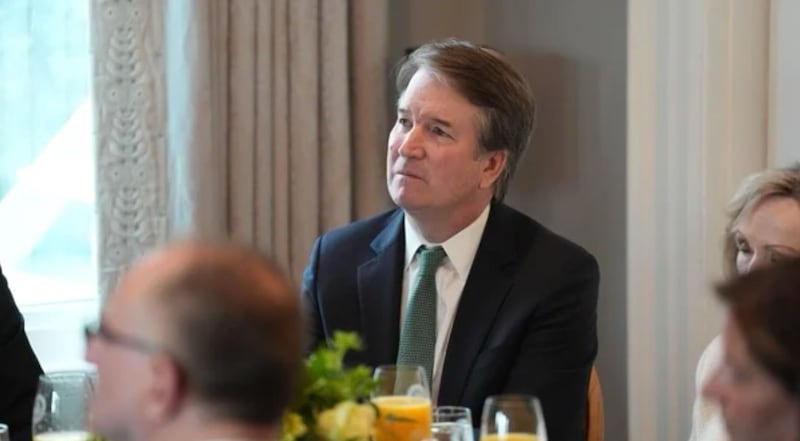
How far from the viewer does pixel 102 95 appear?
3.13 m

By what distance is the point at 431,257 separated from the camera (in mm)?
2564

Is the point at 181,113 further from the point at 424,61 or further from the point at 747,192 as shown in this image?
the point at 747,192

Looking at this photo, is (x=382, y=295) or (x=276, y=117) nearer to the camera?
(x=382, y=295)

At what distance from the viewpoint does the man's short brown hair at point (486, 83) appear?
259 cm

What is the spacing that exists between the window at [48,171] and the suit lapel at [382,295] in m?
0.91

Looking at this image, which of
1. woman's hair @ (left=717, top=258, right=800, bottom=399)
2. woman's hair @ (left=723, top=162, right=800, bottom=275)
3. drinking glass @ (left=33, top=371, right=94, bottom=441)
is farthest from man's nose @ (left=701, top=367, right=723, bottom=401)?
woman's hair @ (left=723, top=162, right=800, bottom=275)

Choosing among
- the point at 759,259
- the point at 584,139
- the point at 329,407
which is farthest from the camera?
the point at 584,139

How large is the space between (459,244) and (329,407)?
3.18 feet

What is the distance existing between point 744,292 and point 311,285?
1.51 m

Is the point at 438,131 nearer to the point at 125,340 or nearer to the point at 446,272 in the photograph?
the point at 446,272

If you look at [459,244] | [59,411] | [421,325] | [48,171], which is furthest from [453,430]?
[48,171]

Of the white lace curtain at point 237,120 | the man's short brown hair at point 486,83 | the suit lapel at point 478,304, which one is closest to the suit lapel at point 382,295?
the suit lapel at point 478,304

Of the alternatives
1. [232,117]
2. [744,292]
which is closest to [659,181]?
[232,117]

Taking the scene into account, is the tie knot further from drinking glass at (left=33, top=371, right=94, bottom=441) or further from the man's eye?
drinking glass at (left=33, top=371, right=94, bottom=441)
